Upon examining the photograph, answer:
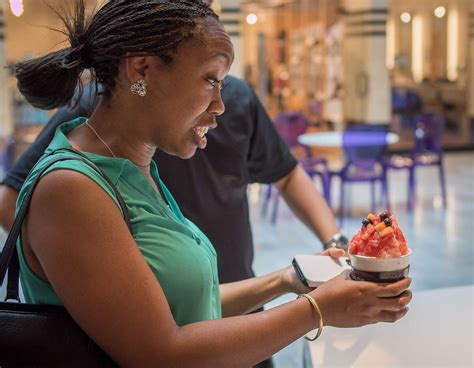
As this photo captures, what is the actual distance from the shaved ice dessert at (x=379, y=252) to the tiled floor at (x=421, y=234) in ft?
9.78

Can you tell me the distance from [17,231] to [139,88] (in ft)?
1.08

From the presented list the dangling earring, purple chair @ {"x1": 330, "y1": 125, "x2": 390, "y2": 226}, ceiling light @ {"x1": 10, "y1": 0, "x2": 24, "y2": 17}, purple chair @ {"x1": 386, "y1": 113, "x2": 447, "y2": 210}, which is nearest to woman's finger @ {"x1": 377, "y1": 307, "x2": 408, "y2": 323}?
the dangling earring

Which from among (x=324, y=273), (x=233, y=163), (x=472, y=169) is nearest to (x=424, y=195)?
(x=472, y=169)

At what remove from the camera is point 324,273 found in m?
1.56

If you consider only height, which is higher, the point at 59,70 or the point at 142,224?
the point at 59,70

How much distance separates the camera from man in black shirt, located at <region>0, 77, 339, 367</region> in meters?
2.20

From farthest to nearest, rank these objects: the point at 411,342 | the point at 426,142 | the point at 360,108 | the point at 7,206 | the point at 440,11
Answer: the point at 440,11
the point at 360,108
the point at 426,142
the point at 7,206
the point at 411,342

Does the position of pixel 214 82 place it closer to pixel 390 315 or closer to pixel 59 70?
pixel 59 70

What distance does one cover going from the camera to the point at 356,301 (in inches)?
49.1

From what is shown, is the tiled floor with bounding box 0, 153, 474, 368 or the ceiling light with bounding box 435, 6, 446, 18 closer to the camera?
the tiled floor with bounding box 0, 153, 474, 368

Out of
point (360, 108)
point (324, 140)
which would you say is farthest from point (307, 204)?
point (360, 108)

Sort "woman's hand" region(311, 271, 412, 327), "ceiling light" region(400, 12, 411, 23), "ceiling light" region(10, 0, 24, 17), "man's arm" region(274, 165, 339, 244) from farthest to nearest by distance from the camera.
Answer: "ceiling light" region(400, 12, 411, 23) → "ceiling light" region(10, 0, 24, 17) → "man's arm" region(274, 165, 339, 244) → "woman's hand" region(311, 271, 412, 327)

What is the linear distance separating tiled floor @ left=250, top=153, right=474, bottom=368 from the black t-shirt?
207 centimetres

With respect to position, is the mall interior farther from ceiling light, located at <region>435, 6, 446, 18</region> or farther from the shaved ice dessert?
the shaved ice dessert
